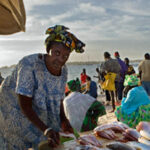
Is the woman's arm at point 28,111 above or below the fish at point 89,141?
above

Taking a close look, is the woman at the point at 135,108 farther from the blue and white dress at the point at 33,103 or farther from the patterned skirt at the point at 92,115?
the blue and white dress at the point at 33,103

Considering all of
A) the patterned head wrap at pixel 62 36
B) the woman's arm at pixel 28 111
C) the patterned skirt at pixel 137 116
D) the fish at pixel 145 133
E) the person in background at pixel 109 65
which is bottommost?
the patterned skirt at pixel 137 116

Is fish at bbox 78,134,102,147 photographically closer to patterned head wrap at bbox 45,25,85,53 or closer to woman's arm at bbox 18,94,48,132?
woman's arm at bbox 18,94,48,132

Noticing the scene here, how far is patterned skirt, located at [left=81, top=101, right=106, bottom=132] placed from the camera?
434 cm

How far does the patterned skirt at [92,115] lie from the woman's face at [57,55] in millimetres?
2387

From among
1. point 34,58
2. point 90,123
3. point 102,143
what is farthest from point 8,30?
point 90,123

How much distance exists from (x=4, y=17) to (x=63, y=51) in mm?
905

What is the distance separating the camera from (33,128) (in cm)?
215

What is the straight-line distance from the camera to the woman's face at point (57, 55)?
2085 millimetres

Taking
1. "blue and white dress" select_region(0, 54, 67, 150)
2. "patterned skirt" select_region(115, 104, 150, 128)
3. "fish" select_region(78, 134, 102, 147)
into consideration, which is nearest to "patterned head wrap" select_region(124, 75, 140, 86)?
"patterned skirt" select_region(115, 104, 150, 128)

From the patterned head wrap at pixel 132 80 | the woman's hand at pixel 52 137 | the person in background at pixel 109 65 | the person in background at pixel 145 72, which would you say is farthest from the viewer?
the person in background at pixel 145 72

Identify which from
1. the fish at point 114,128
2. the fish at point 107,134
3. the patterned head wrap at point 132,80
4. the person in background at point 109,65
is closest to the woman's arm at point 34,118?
the fish at point 107,134

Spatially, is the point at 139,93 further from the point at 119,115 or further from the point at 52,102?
the point at 52,102

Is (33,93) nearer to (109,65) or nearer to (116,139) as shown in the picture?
(116,139)
